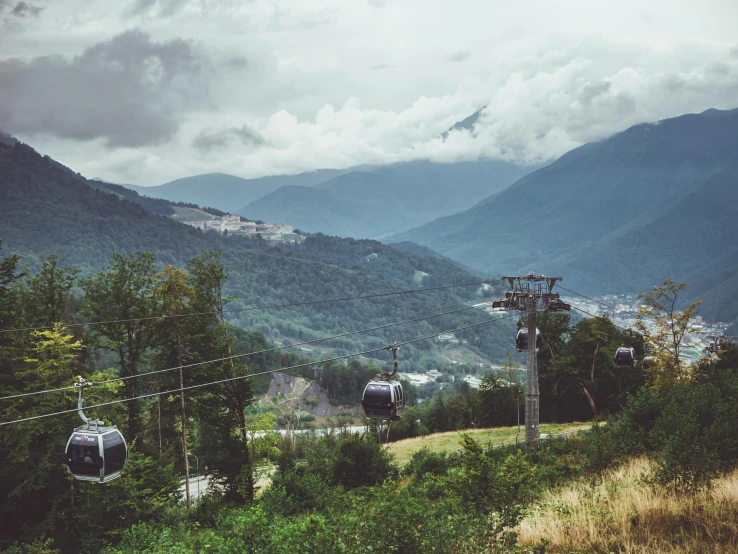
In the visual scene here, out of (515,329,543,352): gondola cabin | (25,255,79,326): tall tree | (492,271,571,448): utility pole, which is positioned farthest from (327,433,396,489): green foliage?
(25,255,79,326): tall tree

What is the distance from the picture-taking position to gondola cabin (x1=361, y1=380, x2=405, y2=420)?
15.6 m

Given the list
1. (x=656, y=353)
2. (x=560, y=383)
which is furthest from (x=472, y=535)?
(x=560, y=383)

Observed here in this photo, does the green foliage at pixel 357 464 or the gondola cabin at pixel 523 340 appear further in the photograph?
the gondola cabin at pixel 523 340

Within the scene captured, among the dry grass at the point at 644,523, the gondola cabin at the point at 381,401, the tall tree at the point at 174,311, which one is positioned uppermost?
the tall tree at the point at 174,311

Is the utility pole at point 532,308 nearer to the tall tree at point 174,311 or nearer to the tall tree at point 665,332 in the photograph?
the tall tree at point 665,332

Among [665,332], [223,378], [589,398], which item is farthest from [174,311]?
[589,398]

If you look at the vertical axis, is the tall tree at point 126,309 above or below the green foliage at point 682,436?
above

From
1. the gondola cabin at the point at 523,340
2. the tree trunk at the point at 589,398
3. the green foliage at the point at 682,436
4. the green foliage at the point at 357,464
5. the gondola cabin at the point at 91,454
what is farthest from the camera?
the tree trunk at the point at 589,398

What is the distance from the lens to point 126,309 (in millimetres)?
29391

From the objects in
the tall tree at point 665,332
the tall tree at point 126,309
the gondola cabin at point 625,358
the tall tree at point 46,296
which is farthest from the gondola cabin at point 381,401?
the tall tree at point 665,332

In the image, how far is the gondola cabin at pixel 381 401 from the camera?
51.1 ft

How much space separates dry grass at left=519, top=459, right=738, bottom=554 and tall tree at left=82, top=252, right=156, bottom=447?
79.0 feet

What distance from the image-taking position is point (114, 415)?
82.6 ft

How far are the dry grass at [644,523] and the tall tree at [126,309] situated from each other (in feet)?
79.0
